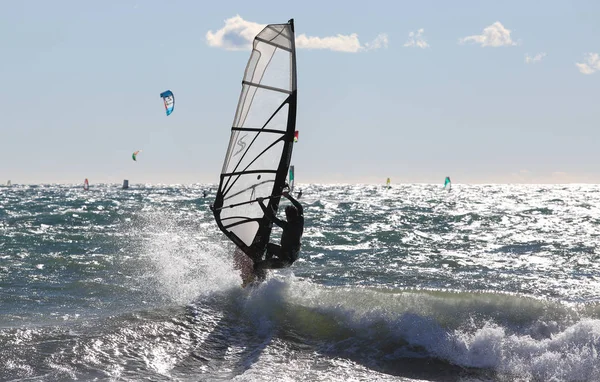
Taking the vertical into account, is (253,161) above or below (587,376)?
above

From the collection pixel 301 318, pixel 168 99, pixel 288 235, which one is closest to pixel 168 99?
pixel 168 99

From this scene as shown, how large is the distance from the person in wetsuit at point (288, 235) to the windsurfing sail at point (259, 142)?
15.2 inches

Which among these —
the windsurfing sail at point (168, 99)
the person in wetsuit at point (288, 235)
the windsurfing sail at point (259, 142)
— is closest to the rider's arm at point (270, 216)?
the person in wetsuit at point (288, 235)

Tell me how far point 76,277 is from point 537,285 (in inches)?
272

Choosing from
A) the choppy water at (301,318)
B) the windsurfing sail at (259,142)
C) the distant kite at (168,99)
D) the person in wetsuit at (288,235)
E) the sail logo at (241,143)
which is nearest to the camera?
the choppy water at (301,318)

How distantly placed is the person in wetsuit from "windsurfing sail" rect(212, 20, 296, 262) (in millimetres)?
386

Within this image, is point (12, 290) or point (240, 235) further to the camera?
point (12, 290)

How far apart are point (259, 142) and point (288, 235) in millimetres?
1204

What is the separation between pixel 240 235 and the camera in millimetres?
8219

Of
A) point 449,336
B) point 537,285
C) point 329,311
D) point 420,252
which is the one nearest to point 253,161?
point 329,311

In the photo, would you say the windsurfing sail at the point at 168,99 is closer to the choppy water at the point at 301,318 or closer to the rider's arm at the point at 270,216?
the choppy water at the point at 301,318

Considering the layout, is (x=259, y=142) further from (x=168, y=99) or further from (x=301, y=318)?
(x=168, y=99)

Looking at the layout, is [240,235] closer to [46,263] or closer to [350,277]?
[350,277]

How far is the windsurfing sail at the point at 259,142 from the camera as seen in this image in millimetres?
7559
